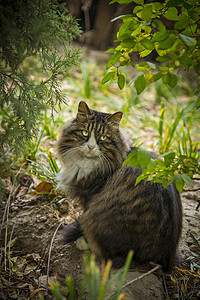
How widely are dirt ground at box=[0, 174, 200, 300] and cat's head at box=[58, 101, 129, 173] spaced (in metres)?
0.72

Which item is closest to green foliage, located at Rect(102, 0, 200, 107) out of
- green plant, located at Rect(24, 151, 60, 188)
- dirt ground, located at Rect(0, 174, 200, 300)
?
dirt ground, located at Rect(0, 174, 200, 300)

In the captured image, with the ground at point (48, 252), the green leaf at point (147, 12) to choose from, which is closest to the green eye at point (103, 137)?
the ground at point (48, 252)

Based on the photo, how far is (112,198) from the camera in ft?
7.13

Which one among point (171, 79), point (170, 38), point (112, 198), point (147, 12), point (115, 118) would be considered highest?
point (147, 12)

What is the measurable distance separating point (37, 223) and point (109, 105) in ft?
9.63

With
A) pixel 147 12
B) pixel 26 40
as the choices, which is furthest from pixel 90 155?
pixel 147 12

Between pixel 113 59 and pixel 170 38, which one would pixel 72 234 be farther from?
pixel 170 38

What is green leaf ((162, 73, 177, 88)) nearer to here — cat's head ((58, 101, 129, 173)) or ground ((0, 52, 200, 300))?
cat's head ((58, 101, 129, 173))

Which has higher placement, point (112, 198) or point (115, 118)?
point (115, 118)

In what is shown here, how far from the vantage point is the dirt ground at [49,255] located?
206cm

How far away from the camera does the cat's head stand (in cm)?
236

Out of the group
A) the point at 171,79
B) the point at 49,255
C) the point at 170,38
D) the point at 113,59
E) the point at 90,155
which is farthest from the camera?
the point at 90,155

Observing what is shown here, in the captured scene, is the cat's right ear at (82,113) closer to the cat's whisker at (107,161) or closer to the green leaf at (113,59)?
the cat's whisker at (107,161)

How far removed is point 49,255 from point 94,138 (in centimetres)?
108
